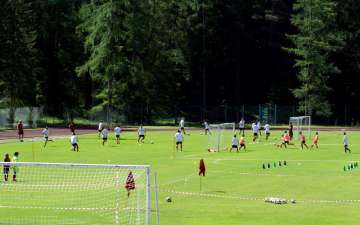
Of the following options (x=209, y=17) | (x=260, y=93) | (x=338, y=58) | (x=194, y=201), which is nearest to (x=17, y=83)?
(x=209, y=17)

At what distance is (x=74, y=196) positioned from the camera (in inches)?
1254

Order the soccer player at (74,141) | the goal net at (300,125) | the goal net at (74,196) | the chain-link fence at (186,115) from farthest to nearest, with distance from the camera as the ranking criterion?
the chain-link fence at (186,115), the goal net at (300,125), the soccer player at (74,141), the goal net at (74,196)

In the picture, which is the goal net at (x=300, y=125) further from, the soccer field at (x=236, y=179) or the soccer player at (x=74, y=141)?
the soccer player at (x=74, y=141)

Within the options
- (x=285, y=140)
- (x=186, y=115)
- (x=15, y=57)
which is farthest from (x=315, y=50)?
(x=15, y=57)

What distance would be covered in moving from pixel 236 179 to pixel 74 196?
10.4 meters

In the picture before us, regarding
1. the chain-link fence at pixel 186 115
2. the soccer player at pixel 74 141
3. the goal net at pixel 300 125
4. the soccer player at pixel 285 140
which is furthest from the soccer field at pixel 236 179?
the chain-link fence at pixel 186 115

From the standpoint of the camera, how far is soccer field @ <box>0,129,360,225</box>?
1051 inches

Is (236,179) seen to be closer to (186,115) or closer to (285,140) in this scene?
(285,140)

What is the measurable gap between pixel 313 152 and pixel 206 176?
57.8ft

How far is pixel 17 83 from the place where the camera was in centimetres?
9250

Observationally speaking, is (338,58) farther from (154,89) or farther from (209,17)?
(154,89)

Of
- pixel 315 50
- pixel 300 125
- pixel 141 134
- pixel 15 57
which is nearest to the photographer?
pixel 141 134

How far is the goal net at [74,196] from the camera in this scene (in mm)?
25891

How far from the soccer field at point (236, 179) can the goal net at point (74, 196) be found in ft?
0.99
